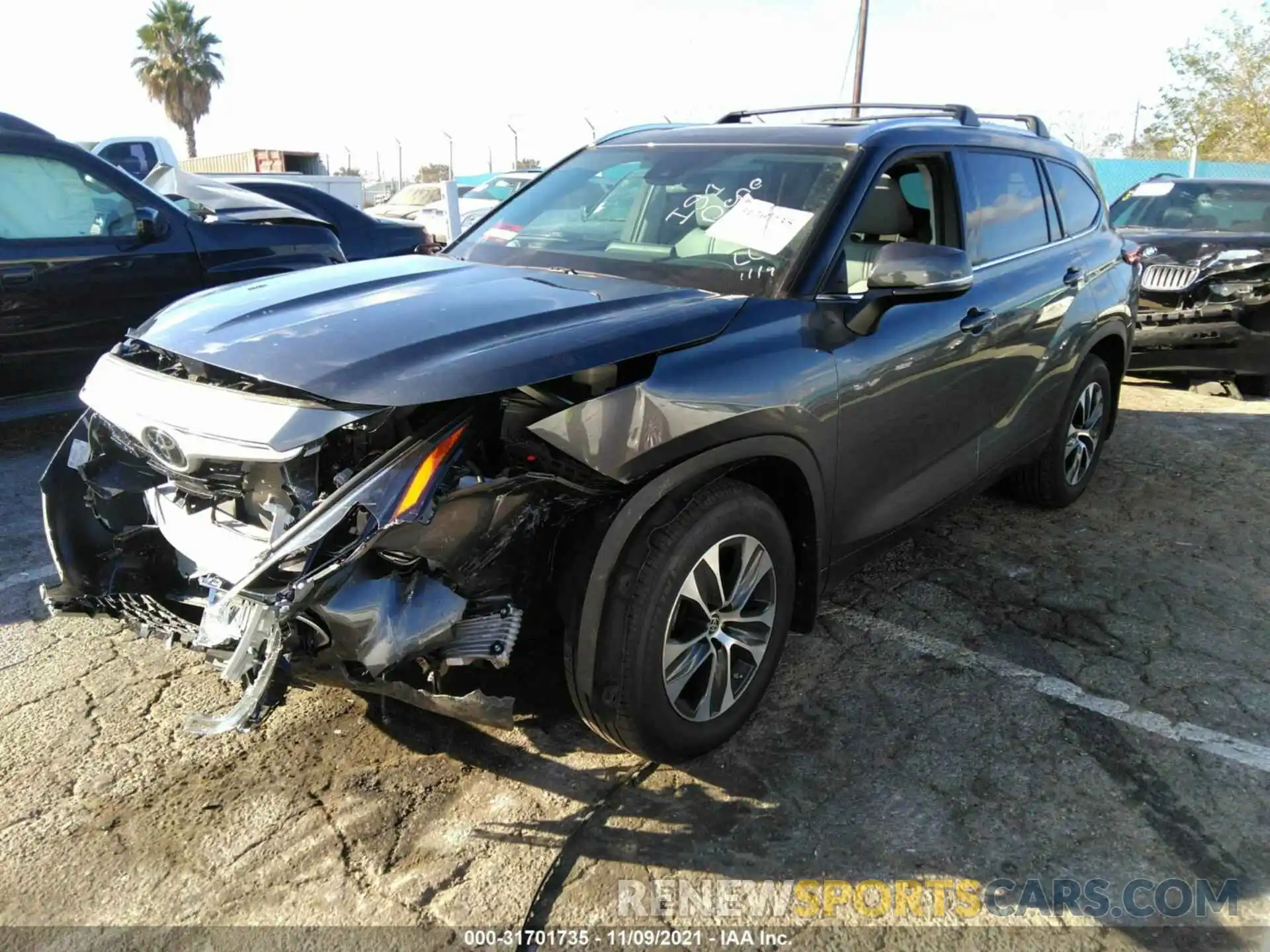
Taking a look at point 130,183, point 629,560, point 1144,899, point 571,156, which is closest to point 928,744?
point 1144,899

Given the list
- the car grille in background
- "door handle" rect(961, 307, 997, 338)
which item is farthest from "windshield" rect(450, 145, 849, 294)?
the car grille in background

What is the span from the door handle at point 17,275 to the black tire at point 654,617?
476 cm

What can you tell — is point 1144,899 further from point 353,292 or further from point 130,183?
point 130,183

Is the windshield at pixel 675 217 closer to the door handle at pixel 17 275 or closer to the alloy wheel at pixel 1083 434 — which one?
the alloy wheel at pixel 1083 434

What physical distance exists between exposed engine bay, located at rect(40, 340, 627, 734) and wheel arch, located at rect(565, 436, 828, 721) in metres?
0.10

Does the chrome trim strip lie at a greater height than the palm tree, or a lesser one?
lesser

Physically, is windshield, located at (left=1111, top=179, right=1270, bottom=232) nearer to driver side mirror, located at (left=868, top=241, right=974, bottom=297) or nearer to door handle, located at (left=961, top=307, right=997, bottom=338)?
door handle, located at (left=961, top=307, right=997, bottom=338)

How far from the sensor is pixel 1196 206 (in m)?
8.75

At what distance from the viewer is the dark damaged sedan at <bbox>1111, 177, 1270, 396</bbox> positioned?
7.23 m

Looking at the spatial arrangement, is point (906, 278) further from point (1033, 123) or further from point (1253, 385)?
point (1253, 385)

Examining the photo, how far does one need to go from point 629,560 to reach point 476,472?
0.47 meters

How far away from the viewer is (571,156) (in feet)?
13.9

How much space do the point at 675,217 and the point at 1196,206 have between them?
7.53m

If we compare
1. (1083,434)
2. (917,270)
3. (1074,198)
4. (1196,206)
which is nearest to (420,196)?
(1196,206)
